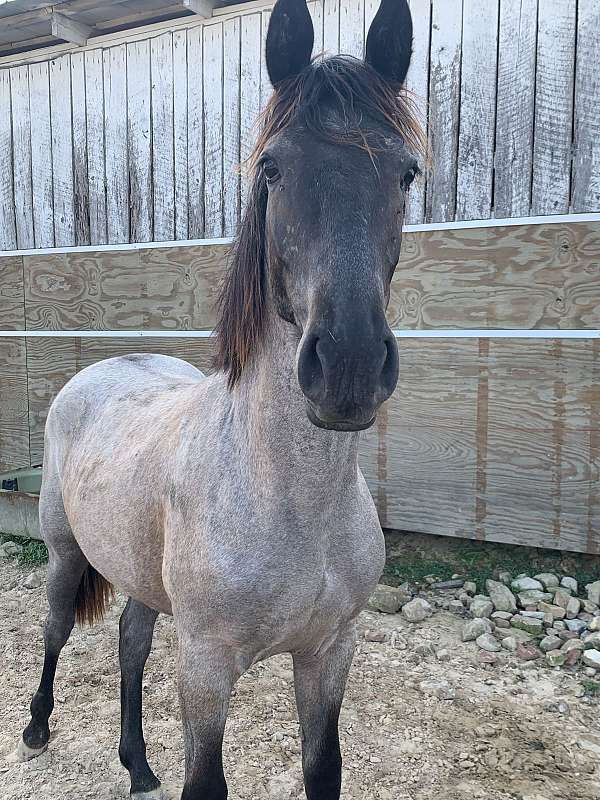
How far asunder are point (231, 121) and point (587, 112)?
247cm

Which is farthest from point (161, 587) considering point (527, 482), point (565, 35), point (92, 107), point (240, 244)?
point (92, 107)

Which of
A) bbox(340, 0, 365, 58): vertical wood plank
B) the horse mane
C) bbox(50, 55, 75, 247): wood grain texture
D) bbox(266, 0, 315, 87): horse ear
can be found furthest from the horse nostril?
bbox(50, 55, 75, 247): wood grain texture

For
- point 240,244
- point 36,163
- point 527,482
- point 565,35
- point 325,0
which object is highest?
point 325,0

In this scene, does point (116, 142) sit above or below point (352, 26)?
below

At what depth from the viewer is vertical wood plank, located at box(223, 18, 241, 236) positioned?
4.65 meters

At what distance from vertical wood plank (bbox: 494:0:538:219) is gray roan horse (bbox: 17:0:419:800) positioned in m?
2.50

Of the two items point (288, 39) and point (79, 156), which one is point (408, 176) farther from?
point (79, 156)

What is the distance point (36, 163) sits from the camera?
549 cm

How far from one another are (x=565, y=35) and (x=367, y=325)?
3.59m

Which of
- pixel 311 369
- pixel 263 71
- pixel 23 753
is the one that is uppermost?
pixel 263 71

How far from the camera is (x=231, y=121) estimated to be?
4.72 m

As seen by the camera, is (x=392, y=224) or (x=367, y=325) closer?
(x=367, y=325)

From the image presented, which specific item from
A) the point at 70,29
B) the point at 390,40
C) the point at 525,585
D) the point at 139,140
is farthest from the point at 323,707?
the point at 70,29

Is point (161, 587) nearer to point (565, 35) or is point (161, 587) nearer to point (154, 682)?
point (154, 682)
